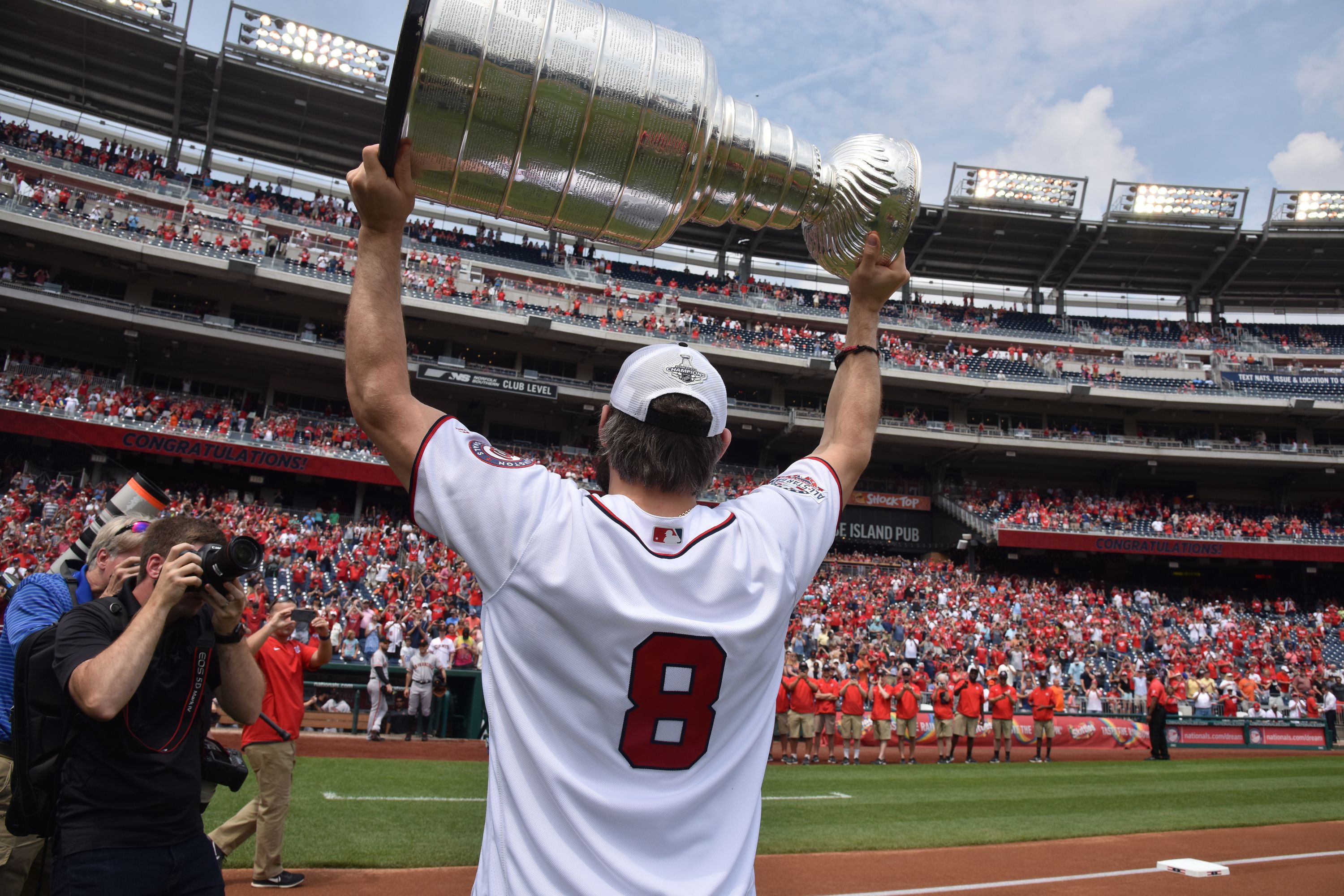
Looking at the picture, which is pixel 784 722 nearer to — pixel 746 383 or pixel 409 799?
pixel 409 799

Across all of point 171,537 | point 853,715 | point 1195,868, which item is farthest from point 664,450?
A: point 853,715

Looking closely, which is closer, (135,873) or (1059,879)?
(135,873)

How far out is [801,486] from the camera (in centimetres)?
190

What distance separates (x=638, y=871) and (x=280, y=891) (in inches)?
226

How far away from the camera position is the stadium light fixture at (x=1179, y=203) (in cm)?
3800

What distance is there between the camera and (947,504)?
35844 millimetres

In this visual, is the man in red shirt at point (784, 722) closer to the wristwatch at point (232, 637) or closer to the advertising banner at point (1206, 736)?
the advertising banner at point (1206, 736)

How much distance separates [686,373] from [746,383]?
116 ft

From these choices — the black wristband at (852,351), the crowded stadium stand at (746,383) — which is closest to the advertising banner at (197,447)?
the crowded stadium stand at (746,383)

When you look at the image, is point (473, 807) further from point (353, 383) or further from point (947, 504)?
→ point (947, 504)

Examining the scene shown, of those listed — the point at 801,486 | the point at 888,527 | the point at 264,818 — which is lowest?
the point at 264,818

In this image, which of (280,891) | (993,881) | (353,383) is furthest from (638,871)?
(993,881)

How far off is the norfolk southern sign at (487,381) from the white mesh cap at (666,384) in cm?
3003

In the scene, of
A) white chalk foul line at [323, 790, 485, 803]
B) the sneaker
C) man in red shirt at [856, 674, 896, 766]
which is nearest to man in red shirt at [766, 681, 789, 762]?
man in red shirt at [856, 674, 896, 766]
